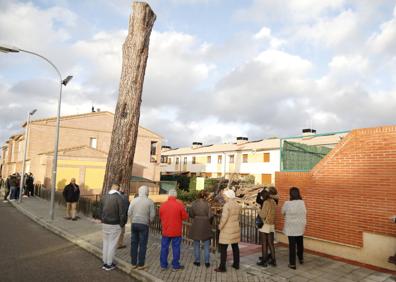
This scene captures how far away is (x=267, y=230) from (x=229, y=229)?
0.97 meters

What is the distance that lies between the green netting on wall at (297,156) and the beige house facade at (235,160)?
1974cm

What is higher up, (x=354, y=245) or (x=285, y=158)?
(x=285, y=158)

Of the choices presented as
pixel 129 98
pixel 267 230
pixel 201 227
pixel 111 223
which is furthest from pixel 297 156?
pixel 111 223

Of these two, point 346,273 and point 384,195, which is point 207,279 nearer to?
point 346,273

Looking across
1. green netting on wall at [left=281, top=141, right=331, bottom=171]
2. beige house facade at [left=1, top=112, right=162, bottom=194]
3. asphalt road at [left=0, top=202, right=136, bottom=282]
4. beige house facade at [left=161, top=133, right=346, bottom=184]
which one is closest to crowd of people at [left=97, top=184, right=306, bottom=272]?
asphalt road at [left=0, top=202, right=136, bottom=282]

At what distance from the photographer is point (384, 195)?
7090 millimetres

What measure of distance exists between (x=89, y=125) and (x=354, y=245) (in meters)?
29.5

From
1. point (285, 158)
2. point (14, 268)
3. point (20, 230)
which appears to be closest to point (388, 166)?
point (285, 158)

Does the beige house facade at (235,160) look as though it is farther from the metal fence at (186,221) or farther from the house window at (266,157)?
the metal fence at (186,221)

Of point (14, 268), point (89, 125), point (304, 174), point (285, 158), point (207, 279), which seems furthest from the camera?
point (89, 125)

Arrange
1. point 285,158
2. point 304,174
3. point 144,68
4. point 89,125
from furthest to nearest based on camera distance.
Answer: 1. point 89,125
2. point 144,68
3. point 285,158
4. point 304,174

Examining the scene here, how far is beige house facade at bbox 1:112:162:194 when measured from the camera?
25.2 m

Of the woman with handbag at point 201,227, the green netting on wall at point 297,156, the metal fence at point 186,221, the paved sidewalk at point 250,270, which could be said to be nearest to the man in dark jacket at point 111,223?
the paved sidewalk at point 250,270

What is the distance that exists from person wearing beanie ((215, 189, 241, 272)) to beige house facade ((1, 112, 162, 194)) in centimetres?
2087
